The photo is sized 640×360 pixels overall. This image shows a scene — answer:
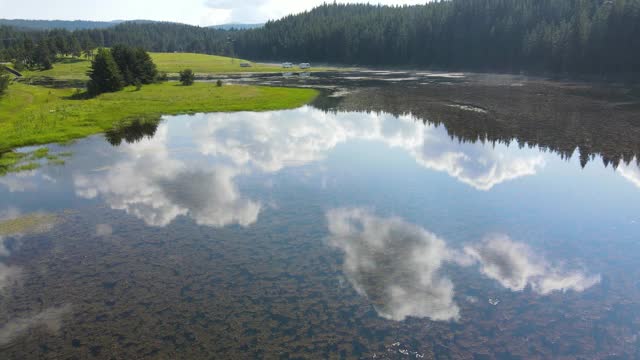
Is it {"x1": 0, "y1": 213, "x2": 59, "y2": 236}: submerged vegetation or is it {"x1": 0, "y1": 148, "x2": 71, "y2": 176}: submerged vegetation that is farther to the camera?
{"x1": 0, "y1": 148, "x2": 71, "y2": 176}: submerged vegetation

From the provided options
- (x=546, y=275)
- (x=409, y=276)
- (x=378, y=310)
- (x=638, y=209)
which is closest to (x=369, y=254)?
(x=409, y=276)

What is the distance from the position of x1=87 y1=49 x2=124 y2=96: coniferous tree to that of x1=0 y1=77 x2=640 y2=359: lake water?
4799cm

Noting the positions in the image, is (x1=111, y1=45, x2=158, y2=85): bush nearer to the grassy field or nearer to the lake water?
the grassy field

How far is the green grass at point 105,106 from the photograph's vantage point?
53094mm

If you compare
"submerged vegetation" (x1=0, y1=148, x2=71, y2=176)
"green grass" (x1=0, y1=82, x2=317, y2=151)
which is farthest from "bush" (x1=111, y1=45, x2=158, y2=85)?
"submerged vegetation" (x1=0, y1=148, x2=71, y2=176)

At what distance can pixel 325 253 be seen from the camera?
23.2 metres

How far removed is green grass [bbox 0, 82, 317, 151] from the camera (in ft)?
174

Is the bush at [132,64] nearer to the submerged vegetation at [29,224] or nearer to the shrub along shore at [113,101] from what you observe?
the shrub along shore at [113,101]

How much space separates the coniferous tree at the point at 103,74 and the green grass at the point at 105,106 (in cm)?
348

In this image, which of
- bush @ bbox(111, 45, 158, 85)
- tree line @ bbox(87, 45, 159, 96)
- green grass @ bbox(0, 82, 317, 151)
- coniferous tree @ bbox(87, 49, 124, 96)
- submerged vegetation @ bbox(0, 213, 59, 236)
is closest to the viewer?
submerged vegetation @ bbox(0, 213, 59, 236)

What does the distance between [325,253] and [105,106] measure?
63.9 m

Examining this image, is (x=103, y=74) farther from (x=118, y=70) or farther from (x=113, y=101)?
(x=113, y=101)

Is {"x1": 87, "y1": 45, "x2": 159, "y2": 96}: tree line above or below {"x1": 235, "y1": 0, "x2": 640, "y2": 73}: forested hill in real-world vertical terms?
below

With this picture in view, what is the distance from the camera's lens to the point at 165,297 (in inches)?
760
